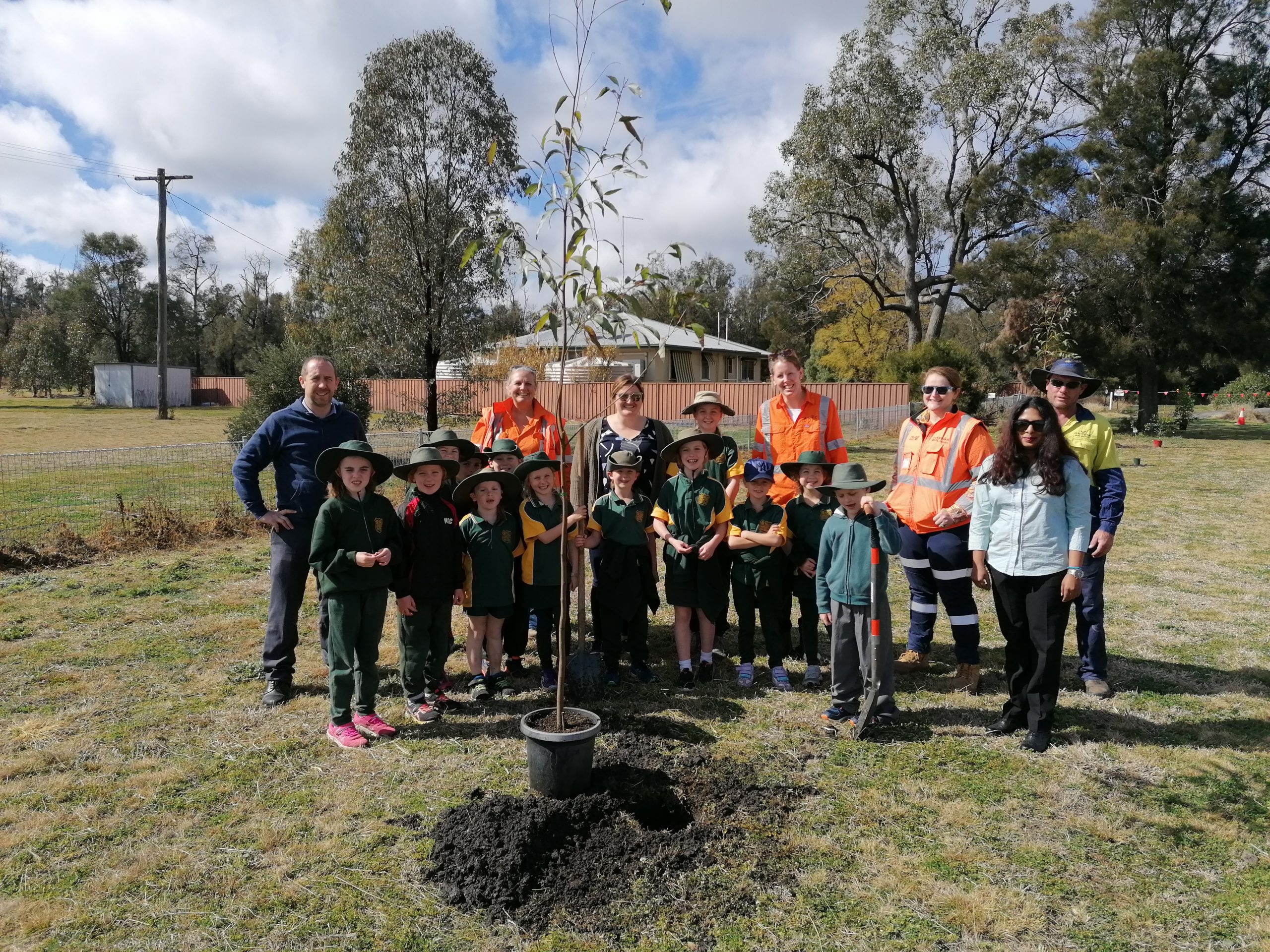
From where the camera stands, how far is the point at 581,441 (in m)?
4.40

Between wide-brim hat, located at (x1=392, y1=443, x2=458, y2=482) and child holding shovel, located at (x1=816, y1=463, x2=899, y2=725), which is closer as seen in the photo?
child holding shovel, located at (x1=816, y1=463, x2=899, y2=725)

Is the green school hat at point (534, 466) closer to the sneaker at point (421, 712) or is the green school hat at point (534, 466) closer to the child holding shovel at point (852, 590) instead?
the sneaker at point (421, 712)

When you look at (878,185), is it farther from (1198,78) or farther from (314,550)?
(314,550)

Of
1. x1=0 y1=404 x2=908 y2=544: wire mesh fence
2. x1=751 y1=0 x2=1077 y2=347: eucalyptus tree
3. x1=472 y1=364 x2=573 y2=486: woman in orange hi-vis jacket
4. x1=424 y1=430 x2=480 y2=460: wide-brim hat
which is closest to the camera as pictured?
x1=424 y1=430 x2=480 y2=460: wide-brim hat

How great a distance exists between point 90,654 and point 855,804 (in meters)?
5.32

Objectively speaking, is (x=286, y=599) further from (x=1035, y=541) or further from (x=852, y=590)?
(x=1035, y=541)

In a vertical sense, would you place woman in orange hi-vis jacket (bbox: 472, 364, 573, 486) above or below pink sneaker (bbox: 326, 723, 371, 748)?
above

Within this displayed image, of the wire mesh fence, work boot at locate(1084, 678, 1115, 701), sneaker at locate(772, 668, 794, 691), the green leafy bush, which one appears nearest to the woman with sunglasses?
work boot at locate(1084, 678, 1115, 701)

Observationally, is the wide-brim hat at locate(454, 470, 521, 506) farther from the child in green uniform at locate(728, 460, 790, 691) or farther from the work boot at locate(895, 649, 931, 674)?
the work boot at locate(895, 649, 931, 674)

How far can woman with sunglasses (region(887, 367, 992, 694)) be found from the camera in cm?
500

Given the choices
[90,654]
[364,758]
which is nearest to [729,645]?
[364,758]

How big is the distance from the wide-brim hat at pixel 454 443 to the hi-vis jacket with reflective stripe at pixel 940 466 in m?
2.73

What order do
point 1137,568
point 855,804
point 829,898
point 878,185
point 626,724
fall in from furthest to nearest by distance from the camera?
point 878,185, point 1137,568, point 626,724, point 855,804, point 829,898

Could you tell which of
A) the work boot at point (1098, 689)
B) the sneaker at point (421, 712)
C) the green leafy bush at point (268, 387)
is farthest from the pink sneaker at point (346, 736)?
the green leafy bush at point (268, 387)
